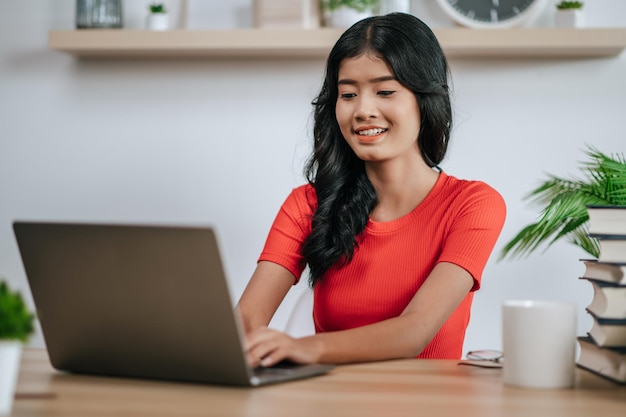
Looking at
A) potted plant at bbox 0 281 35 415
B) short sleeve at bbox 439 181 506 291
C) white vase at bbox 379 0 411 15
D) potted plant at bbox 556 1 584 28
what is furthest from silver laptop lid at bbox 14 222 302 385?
potted plant at bbox 556 1 584 28

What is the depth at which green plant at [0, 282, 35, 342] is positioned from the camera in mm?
905

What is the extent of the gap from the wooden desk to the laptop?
26 mm

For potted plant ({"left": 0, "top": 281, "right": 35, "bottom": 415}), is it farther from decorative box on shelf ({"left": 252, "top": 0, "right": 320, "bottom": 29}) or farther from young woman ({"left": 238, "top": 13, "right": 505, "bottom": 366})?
decorative box on shelf ({"left": 252, "top": 0, "right": 320, "bottom": 29})

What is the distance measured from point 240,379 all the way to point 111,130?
225 centimetres

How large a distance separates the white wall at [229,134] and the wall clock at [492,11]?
0.10 metres

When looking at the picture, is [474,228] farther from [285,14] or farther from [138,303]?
[285,14]

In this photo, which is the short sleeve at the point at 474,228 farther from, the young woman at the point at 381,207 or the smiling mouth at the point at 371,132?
the smiling mouth at the point at 371,132

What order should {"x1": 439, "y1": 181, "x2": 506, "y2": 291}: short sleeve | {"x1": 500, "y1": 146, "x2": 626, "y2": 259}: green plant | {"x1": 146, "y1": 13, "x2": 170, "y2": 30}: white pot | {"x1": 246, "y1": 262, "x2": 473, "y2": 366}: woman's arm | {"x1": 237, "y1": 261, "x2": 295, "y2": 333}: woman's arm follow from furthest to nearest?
{"x1": 146, "y1": 13, "x2": 170, "y2": 30}: white pot < {"x1": 500, "y1": 146, "x2": 626, "y2": 259}: green plant < {"x1": 237, "y1": 261, "x2": 295, "y2": 333}: woman's arm < {"x1": 439, "y1": 181, "x2": 506, "y2": 291}: short sleeve < {"x1": 246, "y1": 262, "x2": 473, "y2": 366}: woman's arm

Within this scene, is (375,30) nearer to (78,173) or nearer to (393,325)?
(393,325)

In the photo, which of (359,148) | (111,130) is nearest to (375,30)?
(359,148)

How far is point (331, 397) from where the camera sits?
106 centimetres

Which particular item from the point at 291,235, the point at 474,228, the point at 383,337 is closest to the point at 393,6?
the point at 291,235

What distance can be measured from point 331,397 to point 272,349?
203 mm

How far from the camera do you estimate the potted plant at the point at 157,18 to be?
301cm
